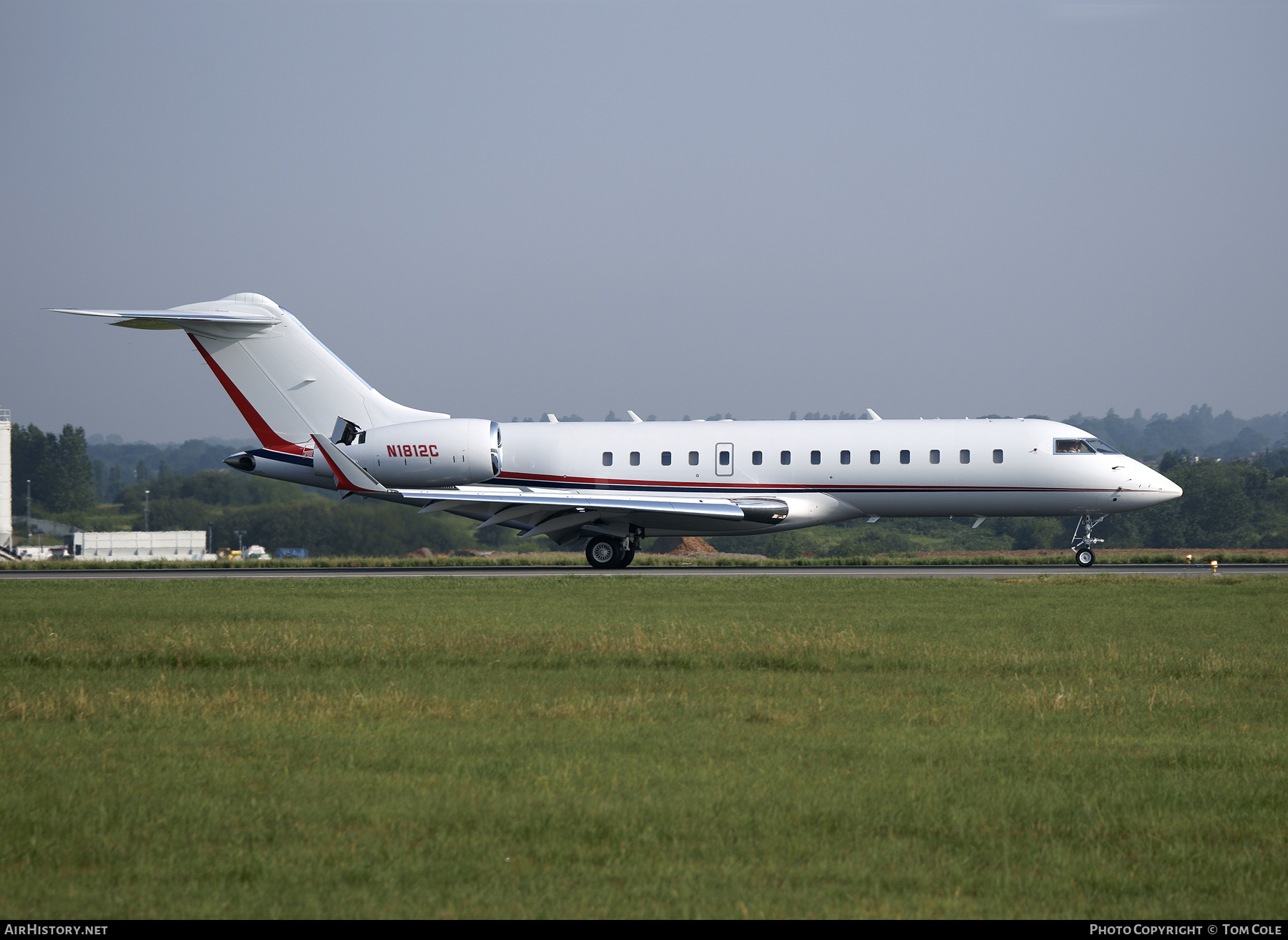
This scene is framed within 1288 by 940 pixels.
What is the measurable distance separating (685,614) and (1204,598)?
9237 millimetres

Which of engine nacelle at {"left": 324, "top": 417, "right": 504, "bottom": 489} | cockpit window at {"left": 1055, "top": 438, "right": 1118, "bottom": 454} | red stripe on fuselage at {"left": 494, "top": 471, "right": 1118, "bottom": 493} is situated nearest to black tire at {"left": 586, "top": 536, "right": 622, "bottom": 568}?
red stripe on fuselage at {"left": 494, "top": 471, "right": 1118, "bottom": 493}

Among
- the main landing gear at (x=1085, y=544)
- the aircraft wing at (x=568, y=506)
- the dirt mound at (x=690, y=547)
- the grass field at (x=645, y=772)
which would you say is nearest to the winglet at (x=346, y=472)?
the aircraft wing at (x=568, y=506)

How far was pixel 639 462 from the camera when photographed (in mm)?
30500

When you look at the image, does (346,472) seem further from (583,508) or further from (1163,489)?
(1163,489)

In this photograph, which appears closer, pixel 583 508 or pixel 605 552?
pixel 583 508

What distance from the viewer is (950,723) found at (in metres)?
9.47

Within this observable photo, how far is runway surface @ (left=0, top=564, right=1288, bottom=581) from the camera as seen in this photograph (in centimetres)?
2697

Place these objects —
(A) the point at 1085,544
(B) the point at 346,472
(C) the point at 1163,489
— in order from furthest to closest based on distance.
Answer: (A) the point at 1085,544
(C) the point at 1163,489
(B) the point at 346,472

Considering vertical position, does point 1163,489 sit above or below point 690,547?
above

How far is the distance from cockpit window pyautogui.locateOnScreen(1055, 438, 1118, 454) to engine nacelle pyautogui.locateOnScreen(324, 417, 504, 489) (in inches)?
559

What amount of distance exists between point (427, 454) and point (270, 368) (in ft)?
15.2

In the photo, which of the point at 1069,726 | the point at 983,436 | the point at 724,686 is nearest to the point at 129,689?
the point at 724,686

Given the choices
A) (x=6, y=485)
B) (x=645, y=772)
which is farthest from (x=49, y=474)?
(x=645, y=772)

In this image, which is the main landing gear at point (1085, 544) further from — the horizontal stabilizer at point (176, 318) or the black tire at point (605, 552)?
the horizontal stabilizer at point (176, 318)
